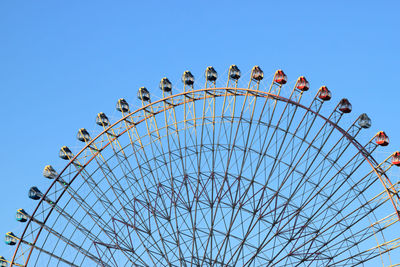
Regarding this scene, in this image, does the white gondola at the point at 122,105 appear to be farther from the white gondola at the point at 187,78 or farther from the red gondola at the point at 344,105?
the red gondola at the point at 344,105

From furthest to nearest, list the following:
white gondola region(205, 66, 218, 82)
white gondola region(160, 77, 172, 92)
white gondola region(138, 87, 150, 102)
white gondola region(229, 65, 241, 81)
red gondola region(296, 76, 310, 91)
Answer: white gondola region(138, 87, 150, 102) < white gondola region(160, 77, 172, 92) < white gondola region(205, 66, 218, 82) < white gondola region(229, 65, 241, 81) < red gondola region(296, 76, 310, 91)

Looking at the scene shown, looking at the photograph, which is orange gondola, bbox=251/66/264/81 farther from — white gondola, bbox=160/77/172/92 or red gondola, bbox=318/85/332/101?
white gondola, bbox=160/77/172/92

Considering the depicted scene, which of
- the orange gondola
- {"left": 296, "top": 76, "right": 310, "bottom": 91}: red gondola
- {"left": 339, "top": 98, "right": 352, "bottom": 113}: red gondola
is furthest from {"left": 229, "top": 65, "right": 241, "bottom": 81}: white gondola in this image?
{"left": 339, "top": 98, "right": 352, "bottom": 113}: red gondola

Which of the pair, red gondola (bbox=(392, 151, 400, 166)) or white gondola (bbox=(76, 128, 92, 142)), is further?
white gondola (bbox=(76, 128, 92, 142))

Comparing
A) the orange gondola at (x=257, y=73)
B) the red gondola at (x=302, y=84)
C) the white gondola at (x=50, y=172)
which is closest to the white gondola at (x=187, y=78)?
the orange gondola at (x=257, y=73)

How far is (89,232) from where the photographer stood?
6003cm

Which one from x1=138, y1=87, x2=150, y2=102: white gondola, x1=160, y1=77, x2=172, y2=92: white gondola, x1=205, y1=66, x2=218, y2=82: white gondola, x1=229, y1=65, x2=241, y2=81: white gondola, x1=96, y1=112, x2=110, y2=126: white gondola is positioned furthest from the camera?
x1=96, y1=112, x2=110, y2=126: white gondola

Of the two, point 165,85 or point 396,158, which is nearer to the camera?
point 396,158

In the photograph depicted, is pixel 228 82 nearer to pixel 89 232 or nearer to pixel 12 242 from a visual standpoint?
pixel 89 232

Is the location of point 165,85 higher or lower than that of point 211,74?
higher

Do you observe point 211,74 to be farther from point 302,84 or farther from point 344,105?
point 344,105

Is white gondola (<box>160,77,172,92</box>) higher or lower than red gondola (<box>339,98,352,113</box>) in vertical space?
higher

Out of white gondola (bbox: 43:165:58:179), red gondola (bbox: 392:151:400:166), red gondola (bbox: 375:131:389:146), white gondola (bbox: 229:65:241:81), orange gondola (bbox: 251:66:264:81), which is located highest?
white gondola (bbox: 229:65:241:81)

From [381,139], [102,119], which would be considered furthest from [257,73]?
[102,119]
